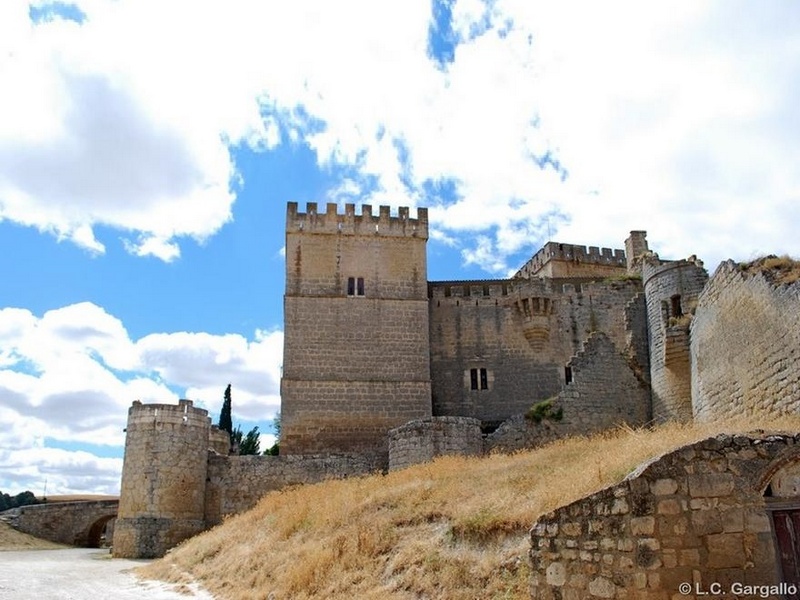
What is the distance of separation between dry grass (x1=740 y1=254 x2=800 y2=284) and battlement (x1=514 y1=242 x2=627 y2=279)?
62.9ft

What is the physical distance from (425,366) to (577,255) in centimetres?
1208

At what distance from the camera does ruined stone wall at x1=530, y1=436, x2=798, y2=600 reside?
20.4ft

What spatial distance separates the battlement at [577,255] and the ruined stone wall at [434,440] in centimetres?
1586

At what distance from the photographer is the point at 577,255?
35531 millimetres

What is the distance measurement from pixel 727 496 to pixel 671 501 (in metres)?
0.46

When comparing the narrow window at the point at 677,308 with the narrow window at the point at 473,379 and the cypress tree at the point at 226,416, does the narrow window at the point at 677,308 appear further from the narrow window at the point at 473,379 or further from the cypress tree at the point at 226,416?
the cypress tree at the point at 226,416

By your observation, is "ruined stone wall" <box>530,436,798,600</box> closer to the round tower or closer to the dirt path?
the dirt path

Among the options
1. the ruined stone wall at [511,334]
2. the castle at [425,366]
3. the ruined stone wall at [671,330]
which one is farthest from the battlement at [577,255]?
the ruined stone wall at [671,330]

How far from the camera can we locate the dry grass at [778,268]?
14.7m

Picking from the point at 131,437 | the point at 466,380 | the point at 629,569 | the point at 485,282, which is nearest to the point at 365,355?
the point at 466,380

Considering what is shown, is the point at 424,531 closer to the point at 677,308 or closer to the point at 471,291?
the point at 677,308

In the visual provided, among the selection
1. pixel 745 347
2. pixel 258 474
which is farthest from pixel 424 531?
pixel 258 474

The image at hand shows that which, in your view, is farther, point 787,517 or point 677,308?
point 677,308

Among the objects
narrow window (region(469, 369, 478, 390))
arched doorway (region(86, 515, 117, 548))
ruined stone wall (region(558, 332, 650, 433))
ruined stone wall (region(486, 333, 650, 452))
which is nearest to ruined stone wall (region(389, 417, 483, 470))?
ruined stone wall (region(486, 333, 650, 452))
